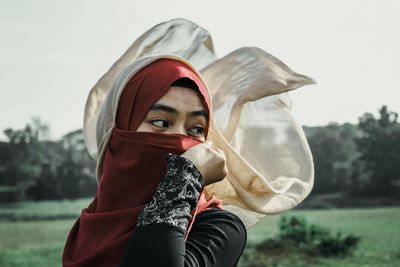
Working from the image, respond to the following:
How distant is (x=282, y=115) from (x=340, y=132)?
4.40 m

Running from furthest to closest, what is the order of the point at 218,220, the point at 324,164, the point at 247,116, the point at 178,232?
the point at 324,164 → the point at 247,116 → the point at 218,220 → the point at 178,232

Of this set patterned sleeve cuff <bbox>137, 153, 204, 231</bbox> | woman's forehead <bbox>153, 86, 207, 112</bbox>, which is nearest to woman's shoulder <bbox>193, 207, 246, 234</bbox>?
patterned sleeve cuff <bbox>137, 153, 204, 231</bbox>

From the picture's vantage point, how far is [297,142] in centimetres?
160

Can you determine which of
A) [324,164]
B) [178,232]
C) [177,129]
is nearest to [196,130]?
[177,129]

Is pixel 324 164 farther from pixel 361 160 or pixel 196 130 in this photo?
pixel 196 130

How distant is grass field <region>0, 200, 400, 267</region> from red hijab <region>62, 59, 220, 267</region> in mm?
4550

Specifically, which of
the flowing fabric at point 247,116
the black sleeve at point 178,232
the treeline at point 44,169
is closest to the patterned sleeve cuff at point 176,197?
the black sleeve at point 178,232

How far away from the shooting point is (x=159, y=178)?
3.98ft

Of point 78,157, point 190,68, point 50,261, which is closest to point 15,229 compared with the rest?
point 50,261

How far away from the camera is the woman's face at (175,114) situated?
1.21 metres

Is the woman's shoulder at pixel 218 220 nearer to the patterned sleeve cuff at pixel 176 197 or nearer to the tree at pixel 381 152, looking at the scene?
the patterned sleeve cuff at pixel 176 197

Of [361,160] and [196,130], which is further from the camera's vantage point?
[361,160]

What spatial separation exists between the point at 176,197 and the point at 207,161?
4.1 inches

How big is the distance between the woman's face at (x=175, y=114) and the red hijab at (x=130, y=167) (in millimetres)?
15
